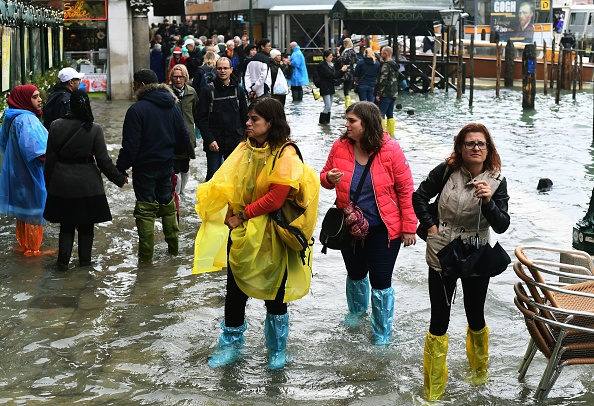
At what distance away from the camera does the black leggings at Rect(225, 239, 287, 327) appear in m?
6.27

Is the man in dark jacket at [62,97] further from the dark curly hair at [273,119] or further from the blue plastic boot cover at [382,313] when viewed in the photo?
the blue plastic boot cover at [382,313]

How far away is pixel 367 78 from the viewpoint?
2002 centimetres

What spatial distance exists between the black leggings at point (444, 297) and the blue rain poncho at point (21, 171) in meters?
4.71

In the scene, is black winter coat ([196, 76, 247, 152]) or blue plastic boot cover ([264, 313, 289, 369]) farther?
black winter coat ([196, 76, 247, 152])

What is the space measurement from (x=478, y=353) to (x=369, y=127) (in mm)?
1597

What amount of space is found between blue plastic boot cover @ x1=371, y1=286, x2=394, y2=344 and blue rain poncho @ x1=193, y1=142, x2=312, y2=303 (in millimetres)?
612

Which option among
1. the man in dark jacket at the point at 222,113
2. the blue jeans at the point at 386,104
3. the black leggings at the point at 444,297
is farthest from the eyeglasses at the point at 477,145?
the blue jeans at the point at 386,104

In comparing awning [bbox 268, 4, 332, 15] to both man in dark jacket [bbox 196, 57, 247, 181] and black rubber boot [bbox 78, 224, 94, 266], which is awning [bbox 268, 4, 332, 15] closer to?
man in dark jacket [bbox 196, 57, 247, 181]

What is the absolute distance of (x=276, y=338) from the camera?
631 centimetres

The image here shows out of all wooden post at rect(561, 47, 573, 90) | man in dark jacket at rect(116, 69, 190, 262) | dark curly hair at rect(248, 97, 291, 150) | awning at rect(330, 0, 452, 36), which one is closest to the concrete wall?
awning at rect(330, 0, 452, 36)

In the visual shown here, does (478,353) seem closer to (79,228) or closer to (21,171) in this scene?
(79,228)

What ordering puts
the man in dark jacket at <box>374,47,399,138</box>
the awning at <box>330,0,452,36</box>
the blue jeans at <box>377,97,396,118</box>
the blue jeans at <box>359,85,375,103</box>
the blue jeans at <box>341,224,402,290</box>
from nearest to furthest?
1. the blue jeans at <box>341,224,402,290</box>
2. the man in dark jacket at <box>374,47,399,138</box>
3. the blue jeans at <box>377,97,396,118</box>
4. the blue jeans at <box>359,85,375,103</box>
5. the awning at <box>330,0,452,36</box>

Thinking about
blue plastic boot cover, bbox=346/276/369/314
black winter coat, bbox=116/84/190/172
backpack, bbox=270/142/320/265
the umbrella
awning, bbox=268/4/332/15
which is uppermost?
awning, bbox=268/4/332/15

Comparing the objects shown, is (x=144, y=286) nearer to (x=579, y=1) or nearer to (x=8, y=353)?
(x=8, y=353)
